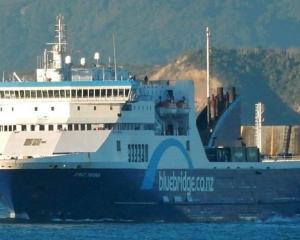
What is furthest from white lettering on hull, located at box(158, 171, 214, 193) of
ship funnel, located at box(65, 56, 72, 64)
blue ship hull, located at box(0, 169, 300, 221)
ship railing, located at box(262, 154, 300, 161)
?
ship railing, located at box(262, 154, 300, 161)

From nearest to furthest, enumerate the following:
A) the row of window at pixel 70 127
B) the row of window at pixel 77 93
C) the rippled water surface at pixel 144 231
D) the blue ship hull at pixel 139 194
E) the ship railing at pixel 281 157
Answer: the rippled water surface at pixel 144 231 < the blue ship hull at pixel 139 194 < the row of window at pixel 70 127 < the row of window at pixel 77 93 < the ship railing at pixel 281 157

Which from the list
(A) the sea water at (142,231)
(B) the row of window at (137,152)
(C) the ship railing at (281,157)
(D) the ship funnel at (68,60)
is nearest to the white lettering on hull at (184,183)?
(B) the row of window at (137,152)

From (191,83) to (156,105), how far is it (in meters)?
2.99

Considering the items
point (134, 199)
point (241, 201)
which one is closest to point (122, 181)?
point (134, 199)

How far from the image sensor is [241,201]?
96.2 meters

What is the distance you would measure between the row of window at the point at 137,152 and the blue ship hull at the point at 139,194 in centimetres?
56

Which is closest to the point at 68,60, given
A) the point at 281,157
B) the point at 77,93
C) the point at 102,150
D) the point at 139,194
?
the point at 77,93

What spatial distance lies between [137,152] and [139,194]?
1.75 metres

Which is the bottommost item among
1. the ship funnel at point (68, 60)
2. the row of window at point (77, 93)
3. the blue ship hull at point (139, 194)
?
the blue ship hull at point (139, 194)

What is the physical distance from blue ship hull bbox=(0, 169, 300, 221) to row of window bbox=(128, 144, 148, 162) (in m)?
0.56

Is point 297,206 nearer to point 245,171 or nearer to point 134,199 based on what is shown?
point 245,171

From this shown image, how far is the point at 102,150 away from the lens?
9094 cm

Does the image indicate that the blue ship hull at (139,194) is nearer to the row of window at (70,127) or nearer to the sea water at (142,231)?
the sea water at (142,231)

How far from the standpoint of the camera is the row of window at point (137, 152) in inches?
3622
